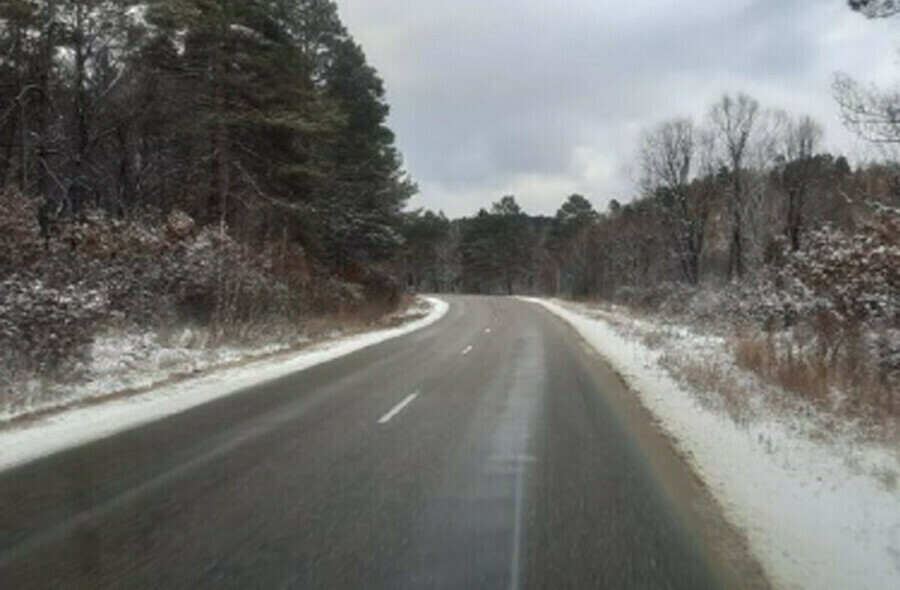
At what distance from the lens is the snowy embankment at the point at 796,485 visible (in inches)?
239

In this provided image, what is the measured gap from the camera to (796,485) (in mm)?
8203

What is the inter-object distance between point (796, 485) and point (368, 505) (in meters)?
3.81

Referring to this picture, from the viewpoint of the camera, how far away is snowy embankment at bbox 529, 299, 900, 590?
607cm

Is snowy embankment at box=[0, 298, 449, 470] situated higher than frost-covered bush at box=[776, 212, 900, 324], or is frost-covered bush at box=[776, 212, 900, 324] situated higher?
frost-covered bush at box=[776, 212, 900, 324]

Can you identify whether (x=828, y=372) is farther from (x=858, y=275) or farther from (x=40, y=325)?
(x=40, y=325)

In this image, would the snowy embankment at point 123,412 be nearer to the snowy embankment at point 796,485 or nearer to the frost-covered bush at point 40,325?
the frost-covered bush at point 40,325

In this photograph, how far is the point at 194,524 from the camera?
6.80 metres

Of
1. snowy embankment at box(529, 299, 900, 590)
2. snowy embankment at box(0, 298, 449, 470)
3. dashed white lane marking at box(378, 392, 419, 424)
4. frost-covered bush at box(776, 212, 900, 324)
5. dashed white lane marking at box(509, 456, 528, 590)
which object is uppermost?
frost-covered bush at box(776, 212, 900, 324)

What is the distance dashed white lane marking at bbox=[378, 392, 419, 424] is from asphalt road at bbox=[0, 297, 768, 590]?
55mm

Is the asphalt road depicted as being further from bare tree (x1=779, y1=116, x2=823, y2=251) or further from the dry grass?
bare tree (x1=779, y1=116, x2=823, y2=251)

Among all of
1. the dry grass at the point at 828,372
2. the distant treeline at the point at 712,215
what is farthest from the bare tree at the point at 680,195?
the dry grass at the point at 828,372

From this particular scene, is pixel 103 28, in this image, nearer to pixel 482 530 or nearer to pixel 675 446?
pixel 675 446

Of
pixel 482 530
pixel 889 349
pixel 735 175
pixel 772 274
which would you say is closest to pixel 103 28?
pixel 772 274

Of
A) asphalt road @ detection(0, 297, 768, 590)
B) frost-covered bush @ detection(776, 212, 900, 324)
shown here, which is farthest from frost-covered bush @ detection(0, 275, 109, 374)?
frost-covered bush @ detection(776, 212, 900, 324)
